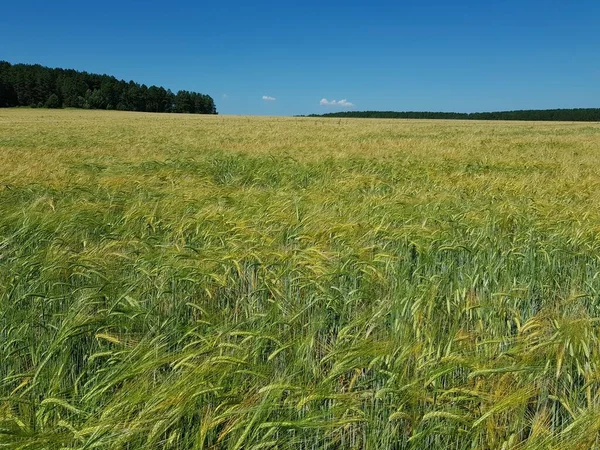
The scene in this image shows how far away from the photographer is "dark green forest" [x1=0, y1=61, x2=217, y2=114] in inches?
3155

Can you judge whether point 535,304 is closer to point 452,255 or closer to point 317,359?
point 452,255

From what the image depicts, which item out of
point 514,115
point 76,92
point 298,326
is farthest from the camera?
point 514,115

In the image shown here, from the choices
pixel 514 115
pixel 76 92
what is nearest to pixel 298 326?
pixel 76 92

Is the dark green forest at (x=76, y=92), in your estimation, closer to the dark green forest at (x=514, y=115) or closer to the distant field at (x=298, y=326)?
the dark green forest at (x=514, y=115)

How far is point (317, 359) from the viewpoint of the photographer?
6.22 feet

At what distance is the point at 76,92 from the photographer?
8431 cm

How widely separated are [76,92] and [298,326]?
316 feet

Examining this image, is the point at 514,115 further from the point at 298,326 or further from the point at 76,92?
the point at 298,326

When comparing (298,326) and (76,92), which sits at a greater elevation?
(76,92)

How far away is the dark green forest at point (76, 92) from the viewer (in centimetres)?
8012

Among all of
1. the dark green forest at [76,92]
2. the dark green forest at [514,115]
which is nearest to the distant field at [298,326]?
the dark green forest at [76,92]

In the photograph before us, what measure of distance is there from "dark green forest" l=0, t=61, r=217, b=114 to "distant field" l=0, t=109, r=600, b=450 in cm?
9122

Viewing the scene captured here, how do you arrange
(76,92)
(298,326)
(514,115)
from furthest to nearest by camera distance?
(514,115), (76,92), (298,326)

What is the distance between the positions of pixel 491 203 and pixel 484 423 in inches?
146
